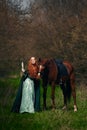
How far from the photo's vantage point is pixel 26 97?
46.1 ft

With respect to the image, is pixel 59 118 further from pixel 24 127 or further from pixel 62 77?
pixel 62 77

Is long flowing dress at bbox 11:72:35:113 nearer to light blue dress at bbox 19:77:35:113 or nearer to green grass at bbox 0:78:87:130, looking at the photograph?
light blue dress at bbox 19:77:35:113

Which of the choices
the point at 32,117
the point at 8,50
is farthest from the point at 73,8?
the point at 32,117

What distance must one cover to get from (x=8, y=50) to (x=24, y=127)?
22.0 metres

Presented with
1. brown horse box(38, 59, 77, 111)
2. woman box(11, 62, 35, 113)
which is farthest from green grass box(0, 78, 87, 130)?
brown horse box(38, 59, 77, 111)

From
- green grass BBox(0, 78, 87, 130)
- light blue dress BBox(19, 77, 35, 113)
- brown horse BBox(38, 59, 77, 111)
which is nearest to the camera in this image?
green grass BBox(0, 78, 87, 130)

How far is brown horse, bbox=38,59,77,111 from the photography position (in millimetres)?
14827

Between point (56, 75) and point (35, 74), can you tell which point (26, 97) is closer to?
point (35, 74)

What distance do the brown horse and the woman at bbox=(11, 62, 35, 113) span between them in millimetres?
496

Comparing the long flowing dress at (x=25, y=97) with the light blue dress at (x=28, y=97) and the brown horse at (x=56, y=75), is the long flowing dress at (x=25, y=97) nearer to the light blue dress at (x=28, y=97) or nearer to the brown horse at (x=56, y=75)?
the light blue dress at (x=28, y=97)

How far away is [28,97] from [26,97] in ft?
0.21

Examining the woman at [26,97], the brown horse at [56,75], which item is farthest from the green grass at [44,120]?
the brown horse at [56,75]

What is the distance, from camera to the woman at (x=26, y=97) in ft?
45.9

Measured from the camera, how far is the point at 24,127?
36.6 feet
